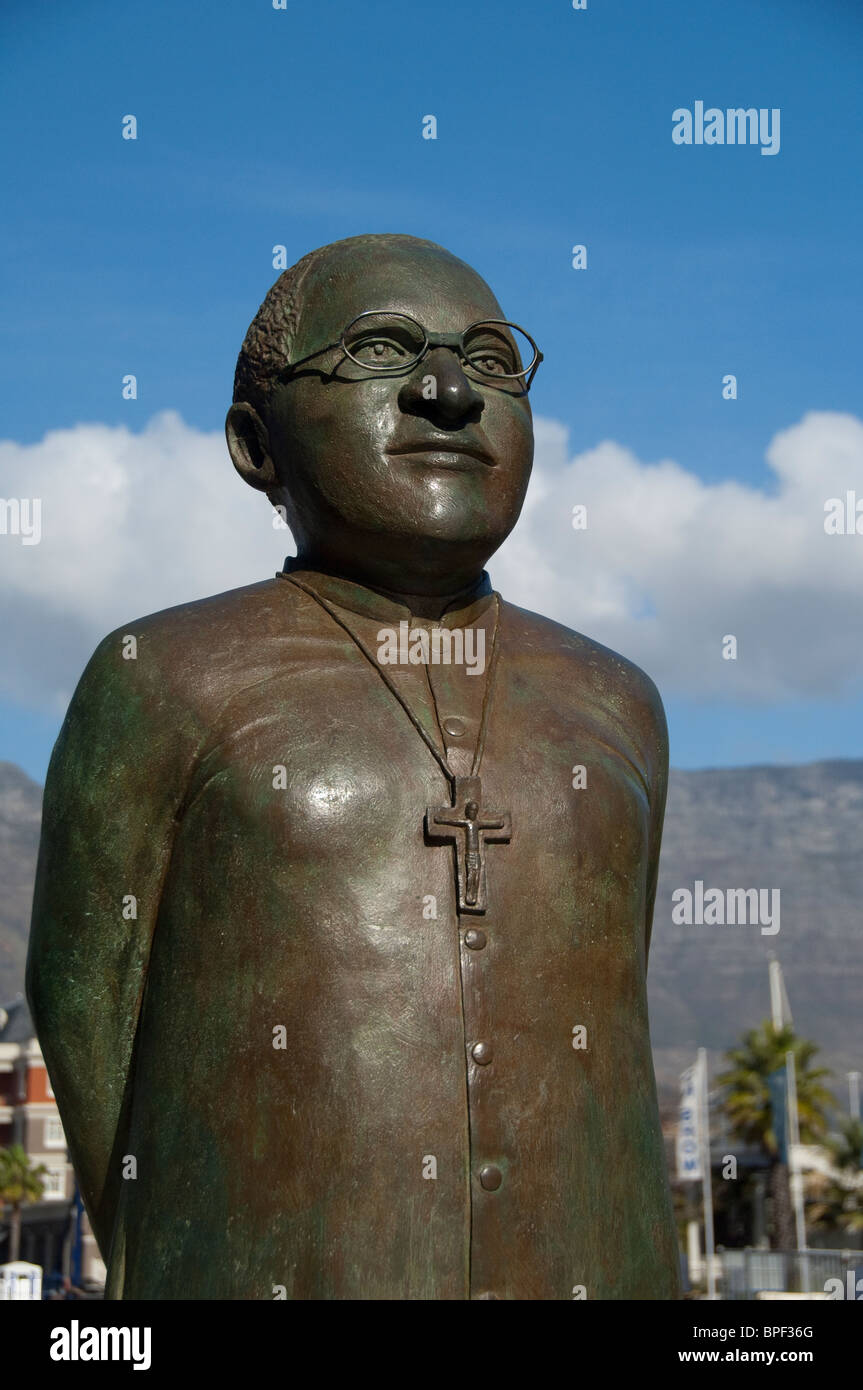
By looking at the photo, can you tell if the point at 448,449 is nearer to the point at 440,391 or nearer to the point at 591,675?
the point at 440,391

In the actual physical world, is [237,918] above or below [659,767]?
below

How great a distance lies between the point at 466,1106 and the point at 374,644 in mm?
1254

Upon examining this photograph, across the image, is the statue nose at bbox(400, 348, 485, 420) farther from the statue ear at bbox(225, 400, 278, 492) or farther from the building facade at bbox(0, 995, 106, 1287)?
the building facade at bbox(0, 995, 106, 1287)

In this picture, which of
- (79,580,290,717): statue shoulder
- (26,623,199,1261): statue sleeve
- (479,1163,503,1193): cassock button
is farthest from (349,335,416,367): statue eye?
(479,1163,503,1193): cassock button

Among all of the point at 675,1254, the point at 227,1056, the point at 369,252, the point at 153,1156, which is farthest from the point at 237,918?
the point at 369,252

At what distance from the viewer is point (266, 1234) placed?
4070 mm

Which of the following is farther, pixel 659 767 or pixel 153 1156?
pixel 659 767

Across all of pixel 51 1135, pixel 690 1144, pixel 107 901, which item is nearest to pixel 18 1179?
pixel 51 1135

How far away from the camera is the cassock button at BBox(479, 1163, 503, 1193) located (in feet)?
13.6

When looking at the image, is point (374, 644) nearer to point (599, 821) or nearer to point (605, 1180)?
point (599, 821)

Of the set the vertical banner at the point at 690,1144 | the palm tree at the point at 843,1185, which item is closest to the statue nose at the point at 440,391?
the vertical banner at the point at 690,1144

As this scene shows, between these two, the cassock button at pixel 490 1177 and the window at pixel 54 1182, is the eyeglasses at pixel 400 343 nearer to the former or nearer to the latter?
the cassock button at pixel 490 1177
